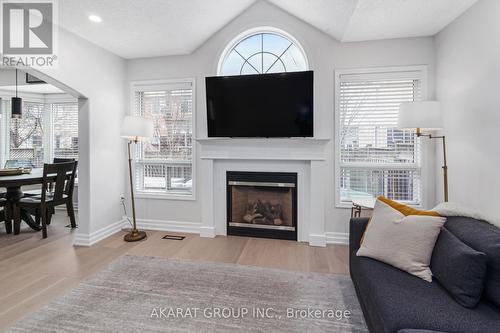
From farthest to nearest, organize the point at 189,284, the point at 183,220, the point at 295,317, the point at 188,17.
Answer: the point at 183,220, the point at 188,17, the point at 189,284, the point at 295,317

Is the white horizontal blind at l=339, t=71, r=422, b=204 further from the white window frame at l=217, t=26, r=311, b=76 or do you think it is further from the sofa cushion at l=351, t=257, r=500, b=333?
the sofa cushion at l=351, t=257, r=500, b=333

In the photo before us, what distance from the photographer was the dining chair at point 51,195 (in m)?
3.68

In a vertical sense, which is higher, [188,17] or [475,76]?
[188,17]

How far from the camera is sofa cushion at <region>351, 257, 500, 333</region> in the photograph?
48.8 inches

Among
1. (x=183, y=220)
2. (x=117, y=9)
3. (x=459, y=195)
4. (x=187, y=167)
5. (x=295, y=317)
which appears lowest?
(x=295, y=317)

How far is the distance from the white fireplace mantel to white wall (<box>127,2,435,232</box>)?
16 centimetres

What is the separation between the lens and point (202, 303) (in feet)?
6.93

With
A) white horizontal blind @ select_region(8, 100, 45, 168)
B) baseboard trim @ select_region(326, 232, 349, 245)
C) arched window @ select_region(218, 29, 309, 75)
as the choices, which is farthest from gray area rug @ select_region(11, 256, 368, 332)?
white horizontal blind @ select_region(8, 100, 45, 168)

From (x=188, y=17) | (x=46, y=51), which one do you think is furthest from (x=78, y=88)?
(x=188, y=17)

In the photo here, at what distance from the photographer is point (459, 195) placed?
2740 mm

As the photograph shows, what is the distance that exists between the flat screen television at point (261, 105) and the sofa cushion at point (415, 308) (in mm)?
2053

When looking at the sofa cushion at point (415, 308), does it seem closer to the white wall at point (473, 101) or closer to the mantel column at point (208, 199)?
the white wall at point (473, 101)

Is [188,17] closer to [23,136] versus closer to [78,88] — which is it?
[78,88]

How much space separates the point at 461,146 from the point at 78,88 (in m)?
4.36
